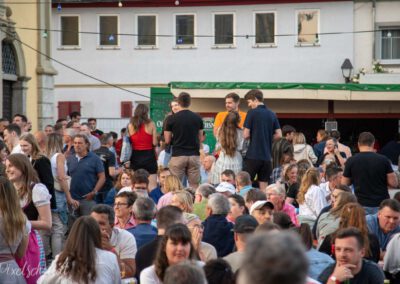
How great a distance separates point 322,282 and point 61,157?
22.8ft

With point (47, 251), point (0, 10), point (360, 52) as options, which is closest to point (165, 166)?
point (47, 251)

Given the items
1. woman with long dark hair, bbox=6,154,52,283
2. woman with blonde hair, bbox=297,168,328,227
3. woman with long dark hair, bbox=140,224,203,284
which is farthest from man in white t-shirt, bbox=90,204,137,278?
woman with blonde hair, bbox=297,168,328,227

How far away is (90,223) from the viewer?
7.33m

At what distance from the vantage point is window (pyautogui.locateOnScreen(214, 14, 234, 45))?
137 feet

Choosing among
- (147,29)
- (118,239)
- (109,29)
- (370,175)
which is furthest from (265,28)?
(118,239)

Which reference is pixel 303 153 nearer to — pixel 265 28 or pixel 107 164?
pixel 107 164

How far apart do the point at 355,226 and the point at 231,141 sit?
608cm

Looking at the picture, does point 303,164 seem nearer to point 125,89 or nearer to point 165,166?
point 165,166

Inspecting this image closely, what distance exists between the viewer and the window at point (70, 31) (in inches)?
1705

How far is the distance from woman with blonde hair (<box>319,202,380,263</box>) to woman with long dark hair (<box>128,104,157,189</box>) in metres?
6.12

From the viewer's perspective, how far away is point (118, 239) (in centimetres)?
934

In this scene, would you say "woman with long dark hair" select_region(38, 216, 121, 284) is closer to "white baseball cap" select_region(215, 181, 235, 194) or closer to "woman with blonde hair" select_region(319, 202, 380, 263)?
"woman with blonde hair" select_region(319, 202, 380, 263)

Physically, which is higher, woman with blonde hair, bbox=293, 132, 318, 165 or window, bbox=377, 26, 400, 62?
window, bbox=377, 26, 400, 62

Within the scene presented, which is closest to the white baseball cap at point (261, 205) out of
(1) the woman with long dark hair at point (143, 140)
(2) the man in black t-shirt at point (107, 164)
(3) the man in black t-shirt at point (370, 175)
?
(3) the man in black t-shirt at point (370, 175)
